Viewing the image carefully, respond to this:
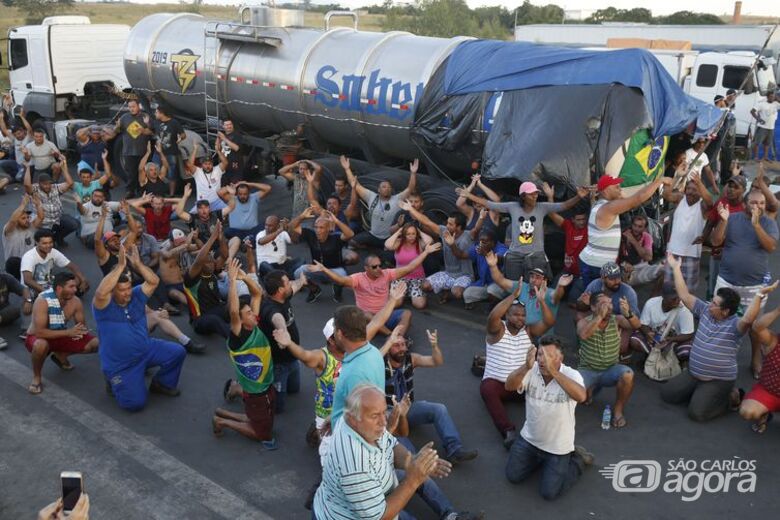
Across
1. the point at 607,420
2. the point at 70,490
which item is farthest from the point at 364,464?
the point at 607,420

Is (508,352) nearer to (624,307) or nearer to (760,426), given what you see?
(624,307)

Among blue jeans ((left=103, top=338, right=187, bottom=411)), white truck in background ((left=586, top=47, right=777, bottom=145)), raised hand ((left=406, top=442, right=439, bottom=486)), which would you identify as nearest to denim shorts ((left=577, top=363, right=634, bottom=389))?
raised hand ((left=406, top=442, right=439, bottom=486))

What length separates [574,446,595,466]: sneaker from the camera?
6.06 meters

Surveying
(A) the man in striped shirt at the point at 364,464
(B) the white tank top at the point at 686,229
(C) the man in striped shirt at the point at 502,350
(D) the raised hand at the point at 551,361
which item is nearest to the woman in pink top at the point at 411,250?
(C) the man in striped shirt at the point at 502,350

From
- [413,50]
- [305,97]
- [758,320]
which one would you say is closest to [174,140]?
[305,97]

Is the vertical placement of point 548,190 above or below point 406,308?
above

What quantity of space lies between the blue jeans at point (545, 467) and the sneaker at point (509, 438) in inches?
14.2

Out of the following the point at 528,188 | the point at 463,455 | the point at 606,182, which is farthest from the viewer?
the point at 528,188

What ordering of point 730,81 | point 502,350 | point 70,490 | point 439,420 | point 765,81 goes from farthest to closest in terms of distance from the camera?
point 765,81 < point 730,81 < point 502,350 < point 439,420 < point 70,490

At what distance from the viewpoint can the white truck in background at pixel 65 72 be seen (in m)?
17.4

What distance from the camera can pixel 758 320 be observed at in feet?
21.4

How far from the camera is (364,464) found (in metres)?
3.51

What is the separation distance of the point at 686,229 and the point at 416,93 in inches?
165

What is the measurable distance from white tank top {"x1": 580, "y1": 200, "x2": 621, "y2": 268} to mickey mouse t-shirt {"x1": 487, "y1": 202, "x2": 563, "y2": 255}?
702 millimetres
